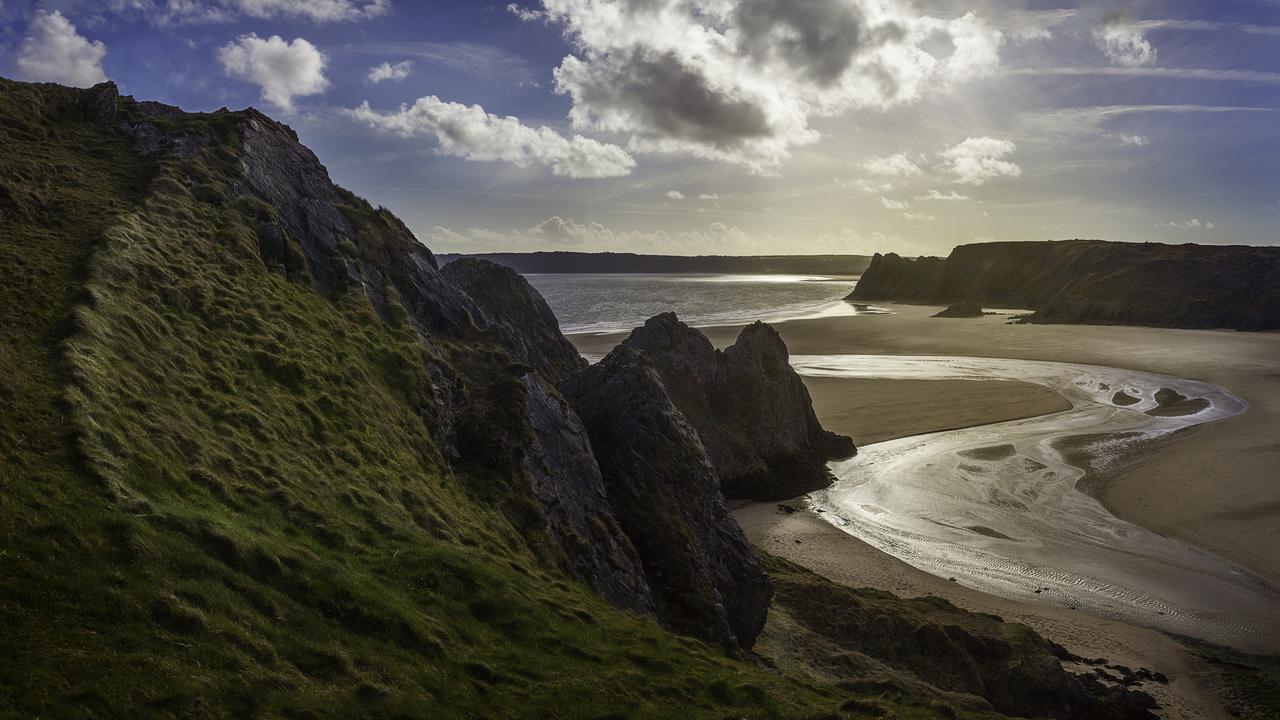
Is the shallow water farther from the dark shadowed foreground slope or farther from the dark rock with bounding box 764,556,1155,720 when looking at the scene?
the dark shadowed foreground slope

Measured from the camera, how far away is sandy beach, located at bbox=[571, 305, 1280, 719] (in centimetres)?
2369

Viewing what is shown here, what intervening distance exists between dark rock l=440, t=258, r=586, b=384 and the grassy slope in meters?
17.8

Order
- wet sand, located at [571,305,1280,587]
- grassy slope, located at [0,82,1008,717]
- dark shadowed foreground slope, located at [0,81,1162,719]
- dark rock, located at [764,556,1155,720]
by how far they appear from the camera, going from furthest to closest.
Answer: wet sand, located at [571,305,1280,587] → dark rock, located at [764,556,1155,720] → dark shadowed foreground slope, located at [0,81,1162,719] → grassy slope, located at [0,82,1008,717]

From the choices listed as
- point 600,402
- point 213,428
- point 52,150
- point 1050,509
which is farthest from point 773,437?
point 52,150

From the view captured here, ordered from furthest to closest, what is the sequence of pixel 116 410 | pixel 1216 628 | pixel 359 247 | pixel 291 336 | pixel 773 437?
pixel 773 437 → pixel 359 247 → pixel 1216 628 → pixel 291 336 → pixel 116 410

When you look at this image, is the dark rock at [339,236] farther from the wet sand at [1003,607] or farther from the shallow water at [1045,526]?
the shallow water at [1045,526]

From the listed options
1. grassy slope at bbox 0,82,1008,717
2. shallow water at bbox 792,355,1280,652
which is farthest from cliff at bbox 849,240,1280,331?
grassy slope at bbox 0,82,1008,717

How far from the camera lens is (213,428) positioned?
14617mm

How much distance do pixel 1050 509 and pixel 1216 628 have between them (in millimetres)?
10160

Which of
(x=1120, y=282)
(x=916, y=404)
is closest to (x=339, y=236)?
(x=916, y=404)

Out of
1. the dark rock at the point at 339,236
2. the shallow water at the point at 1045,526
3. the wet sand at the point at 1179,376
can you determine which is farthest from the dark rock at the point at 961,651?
the dark rock at the point at 339,236

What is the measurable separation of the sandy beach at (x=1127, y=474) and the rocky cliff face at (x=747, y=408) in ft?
7.83

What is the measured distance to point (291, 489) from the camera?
14.3 meters

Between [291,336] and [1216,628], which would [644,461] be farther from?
[1216,628]
